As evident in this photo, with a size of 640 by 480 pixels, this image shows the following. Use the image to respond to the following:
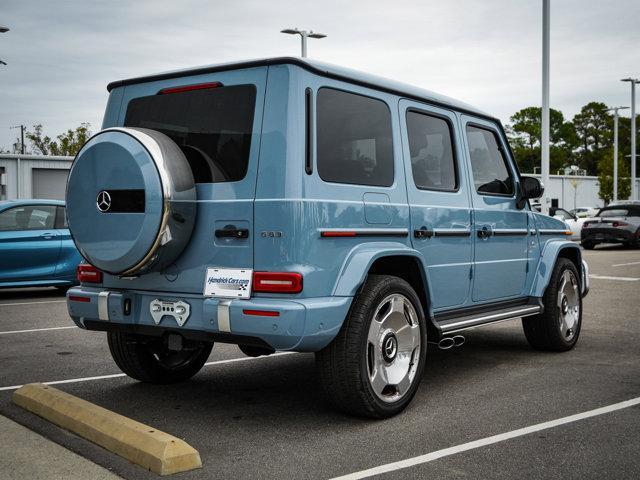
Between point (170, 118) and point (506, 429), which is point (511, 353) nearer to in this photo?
point (506, 429)

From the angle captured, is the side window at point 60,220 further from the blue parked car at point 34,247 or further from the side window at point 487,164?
the side window at point 487,164

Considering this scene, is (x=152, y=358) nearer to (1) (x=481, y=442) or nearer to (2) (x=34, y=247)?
(1) (x=481, y=442)

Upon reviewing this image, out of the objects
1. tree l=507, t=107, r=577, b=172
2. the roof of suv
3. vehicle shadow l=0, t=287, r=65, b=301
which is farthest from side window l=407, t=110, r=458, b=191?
tree l=507, t=107, r=577, b=172

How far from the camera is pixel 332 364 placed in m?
4.57

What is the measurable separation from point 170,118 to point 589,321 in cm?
619

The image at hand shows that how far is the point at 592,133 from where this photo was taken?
10781cm

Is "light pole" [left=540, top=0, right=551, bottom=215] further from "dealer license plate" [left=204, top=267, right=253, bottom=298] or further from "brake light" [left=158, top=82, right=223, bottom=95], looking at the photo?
"dealer license plate" [left=204, top=267, right=253, bottom=298]

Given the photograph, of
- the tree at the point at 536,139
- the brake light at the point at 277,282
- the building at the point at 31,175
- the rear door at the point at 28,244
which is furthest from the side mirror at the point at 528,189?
the tree at the point at 536,139

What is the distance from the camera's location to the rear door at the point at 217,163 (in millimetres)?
4543

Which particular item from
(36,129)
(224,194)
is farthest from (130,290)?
(36,129)

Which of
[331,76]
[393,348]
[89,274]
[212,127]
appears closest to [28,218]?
[89,274]

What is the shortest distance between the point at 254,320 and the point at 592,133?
111 meters

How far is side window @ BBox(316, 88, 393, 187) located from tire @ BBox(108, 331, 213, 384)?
1.60 meters

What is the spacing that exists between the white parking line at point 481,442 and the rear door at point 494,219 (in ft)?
4.29
